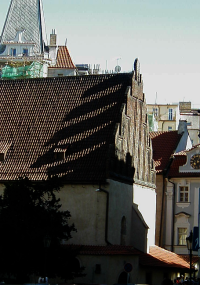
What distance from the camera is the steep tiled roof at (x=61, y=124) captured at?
5131 centimetres

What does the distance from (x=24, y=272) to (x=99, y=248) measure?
21.4 ft

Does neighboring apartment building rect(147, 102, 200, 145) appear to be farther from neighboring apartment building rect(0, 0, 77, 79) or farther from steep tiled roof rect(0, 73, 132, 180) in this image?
steep tiled roof rect(0, 73, 132, 180)

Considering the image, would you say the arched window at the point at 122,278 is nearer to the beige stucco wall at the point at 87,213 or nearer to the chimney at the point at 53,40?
the beige stucco wall at the point at 87,213

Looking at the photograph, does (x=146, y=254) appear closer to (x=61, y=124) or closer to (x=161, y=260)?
(x=161, y=260)

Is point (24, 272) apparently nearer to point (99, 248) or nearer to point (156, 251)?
point (99, 248)

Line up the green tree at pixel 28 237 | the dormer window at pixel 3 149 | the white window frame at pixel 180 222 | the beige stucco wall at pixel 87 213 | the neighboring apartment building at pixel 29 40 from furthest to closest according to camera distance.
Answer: the neighboring apartment building at pixel 29 40 < the white window frame at pixel 180 222 < the dormer window at pixel 3 149 < the beige stucco wall at pixel 87 213 < the green tree at pixel 28 237

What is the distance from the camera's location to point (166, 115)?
11362cm

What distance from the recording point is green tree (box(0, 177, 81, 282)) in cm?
4312

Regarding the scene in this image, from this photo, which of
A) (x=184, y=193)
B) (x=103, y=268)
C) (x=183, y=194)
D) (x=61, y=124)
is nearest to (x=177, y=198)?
(x=183, y=194)

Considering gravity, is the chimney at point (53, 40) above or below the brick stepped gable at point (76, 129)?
above

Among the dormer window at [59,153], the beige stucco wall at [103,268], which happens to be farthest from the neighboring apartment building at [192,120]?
the beige stucco wall at [103,268]

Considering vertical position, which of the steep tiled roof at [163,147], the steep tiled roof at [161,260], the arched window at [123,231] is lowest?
the steep tiled roof at [161,260]

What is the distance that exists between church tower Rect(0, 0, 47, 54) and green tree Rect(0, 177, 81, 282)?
2243 inches

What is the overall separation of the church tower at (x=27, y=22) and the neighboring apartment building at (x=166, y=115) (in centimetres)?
2133
